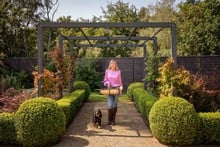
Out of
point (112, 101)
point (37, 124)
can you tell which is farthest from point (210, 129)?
point (37, 124)

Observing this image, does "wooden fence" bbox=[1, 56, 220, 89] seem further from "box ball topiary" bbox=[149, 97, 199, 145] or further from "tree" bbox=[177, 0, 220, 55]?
"box ball topiary" bbox=[149, 97, 199, 145]

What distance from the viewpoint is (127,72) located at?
21062 mm

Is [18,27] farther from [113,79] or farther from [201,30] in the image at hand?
[113,79]

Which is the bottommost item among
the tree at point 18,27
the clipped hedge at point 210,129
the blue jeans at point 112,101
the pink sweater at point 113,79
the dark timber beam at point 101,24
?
the clipped hedge at point 210,129

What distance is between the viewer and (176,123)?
7.24 m

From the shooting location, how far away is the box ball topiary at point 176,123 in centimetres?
723

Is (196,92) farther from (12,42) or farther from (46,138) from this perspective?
(12,42)

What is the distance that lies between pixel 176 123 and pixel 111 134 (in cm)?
179

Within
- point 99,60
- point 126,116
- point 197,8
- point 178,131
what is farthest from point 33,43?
point 178,131

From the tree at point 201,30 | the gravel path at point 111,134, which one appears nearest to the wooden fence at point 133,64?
the tree at point 201,30

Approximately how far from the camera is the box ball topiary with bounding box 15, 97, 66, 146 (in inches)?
282

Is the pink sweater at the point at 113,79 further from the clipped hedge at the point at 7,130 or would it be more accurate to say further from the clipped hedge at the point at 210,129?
the clipped hedge at the point at 7,130

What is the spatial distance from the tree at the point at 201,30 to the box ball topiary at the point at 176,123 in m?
16.2

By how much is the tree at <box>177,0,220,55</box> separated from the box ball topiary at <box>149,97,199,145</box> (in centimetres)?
1623
